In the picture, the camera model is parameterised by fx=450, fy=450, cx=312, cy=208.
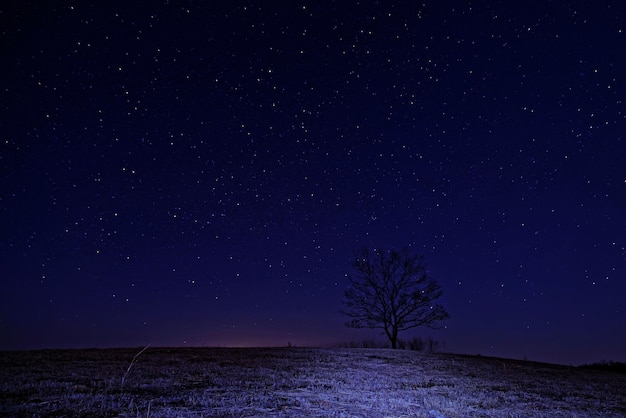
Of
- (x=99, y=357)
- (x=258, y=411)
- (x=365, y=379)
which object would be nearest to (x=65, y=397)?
(x=258, y=411)

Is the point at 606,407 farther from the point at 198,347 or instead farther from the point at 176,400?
the point at 198,347

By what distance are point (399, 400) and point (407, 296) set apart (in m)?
28.9

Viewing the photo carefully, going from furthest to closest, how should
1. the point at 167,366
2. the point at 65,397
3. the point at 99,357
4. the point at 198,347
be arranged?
the point at 198,347
the point at 99,357
the point at 167,366
the point at 65,397

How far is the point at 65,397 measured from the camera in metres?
8.20

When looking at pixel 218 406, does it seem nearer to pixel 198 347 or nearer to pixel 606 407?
pixel 606 407

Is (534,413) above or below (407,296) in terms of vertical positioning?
below

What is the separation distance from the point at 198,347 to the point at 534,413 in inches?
654

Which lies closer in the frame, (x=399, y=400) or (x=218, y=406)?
(x=218, y=406)

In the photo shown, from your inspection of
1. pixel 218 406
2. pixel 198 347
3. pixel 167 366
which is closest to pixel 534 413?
pixel 218 406

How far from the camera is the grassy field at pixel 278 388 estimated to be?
25.8 ft

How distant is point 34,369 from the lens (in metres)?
12.6

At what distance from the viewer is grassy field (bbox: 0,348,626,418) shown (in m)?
7.87

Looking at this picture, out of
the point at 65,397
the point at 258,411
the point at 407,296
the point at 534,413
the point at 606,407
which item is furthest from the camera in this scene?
the point at 407,296

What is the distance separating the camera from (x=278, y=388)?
10555 mm
